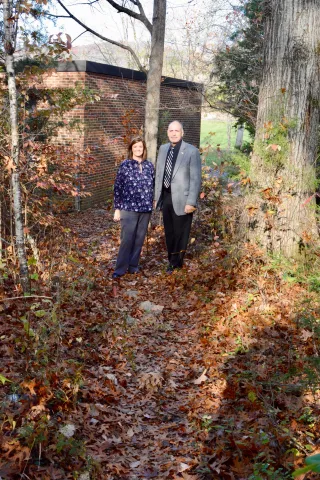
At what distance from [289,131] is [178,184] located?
1667mm

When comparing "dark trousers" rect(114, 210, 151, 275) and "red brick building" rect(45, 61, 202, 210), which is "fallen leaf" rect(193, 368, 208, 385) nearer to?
"dark trousers" rect(114, 210, 151, 275)

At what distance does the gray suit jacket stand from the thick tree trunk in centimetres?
85

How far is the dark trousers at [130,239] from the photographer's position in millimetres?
7148

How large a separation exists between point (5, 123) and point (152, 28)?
598cm

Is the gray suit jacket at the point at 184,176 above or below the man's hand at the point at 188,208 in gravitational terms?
above

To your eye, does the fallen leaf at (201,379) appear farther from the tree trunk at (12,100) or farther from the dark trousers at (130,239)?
the dark trousers at (130,239)

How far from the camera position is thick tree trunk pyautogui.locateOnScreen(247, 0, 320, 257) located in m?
6.32

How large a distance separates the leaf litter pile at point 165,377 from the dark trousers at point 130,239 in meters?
0.36

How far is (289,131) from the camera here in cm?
641

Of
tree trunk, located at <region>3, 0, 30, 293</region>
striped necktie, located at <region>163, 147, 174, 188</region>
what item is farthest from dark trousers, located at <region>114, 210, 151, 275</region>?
tree trunk, located at <region>3, 0, 30, 293</region>

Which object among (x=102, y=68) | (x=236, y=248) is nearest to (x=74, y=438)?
(x=236, y=248)

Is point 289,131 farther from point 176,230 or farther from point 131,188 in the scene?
point 131,188

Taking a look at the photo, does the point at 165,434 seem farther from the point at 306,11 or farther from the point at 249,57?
the point at 249,57

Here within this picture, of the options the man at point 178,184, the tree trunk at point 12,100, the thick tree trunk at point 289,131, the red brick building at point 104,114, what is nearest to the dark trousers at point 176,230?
the man at point 178,184
